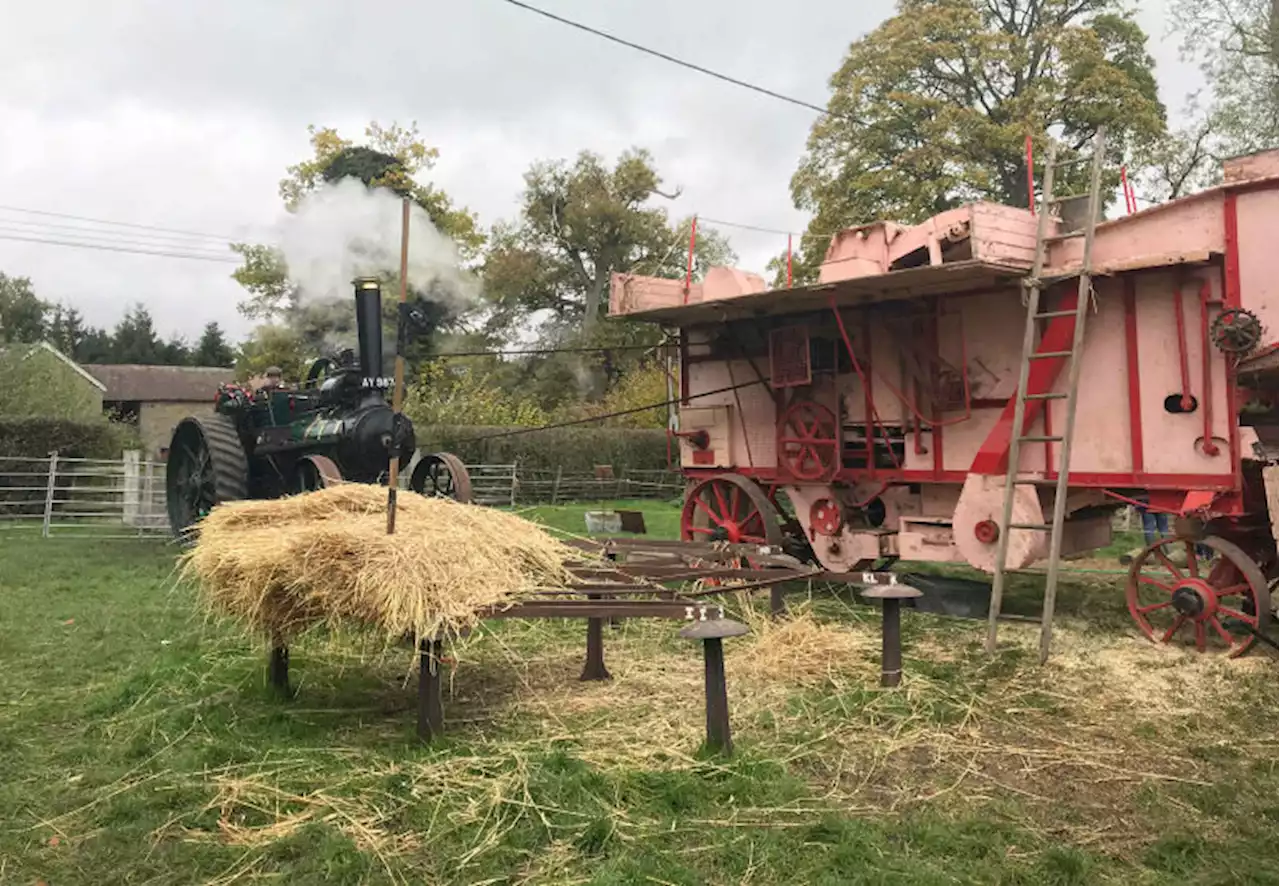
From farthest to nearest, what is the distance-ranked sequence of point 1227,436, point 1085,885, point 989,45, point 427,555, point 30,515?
point 989,45
point 30,515
point 1227,436
point 427,555
point 1085,885

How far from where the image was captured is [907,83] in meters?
19.5

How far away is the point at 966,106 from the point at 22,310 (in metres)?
49.0

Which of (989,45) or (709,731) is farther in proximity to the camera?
(989,45)

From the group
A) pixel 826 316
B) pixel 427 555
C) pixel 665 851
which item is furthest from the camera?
pixel 826 316

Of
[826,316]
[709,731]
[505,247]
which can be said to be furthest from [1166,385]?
[505,247]

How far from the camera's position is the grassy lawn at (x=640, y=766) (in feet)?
9.75

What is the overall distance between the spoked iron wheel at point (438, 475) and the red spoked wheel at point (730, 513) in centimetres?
250

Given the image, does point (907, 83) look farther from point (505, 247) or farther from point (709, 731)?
point (709, 731)

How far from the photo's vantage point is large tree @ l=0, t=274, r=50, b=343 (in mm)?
47625

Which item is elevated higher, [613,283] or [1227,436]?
[613,283]

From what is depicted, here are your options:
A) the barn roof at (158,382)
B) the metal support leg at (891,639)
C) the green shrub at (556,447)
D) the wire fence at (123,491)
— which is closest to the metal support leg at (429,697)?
the metal support leg at (891,639)

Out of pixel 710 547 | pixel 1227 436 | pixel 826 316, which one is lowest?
pixel 710 547

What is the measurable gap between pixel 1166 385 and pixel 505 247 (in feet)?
90.2

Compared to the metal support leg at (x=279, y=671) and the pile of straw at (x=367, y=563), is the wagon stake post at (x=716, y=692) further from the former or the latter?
the metal support leg at (x=279, y=671)
